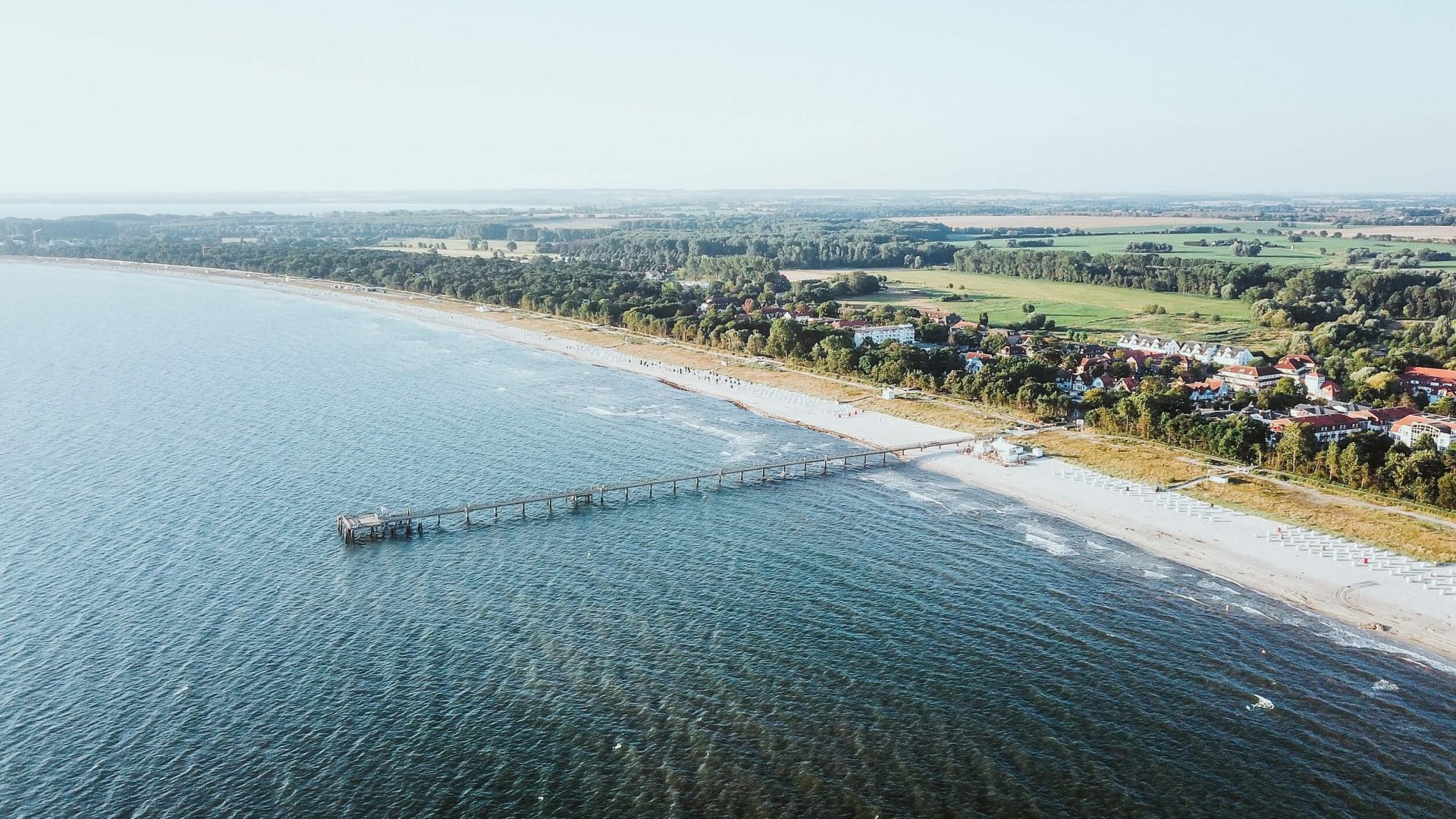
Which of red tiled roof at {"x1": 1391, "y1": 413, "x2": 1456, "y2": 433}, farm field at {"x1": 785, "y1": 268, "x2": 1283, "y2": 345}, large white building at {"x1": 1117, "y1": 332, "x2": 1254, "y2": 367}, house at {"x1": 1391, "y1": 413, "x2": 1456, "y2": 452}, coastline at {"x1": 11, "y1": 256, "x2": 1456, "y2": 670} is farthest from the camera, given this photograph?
farm field at {"x1": 785, "y1": 268, "x2": 1283, "y2": 345}

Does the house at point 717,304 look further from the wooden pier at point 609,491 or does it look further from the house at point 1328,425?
the house at point 1328,425

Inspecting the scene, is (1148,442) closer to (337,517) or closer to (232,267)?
(337,517)

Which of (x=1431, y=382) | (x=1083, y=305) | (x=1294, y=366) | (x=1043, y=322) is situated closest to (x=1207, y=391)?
(x=1294, y=366)

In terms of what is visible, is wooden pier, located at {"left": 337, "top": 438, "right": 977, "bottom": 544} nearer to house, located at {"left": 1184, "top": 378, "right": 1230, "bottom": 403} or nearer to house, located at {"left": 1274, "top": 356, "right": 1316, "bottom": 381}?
house, located at {"left": 1184, "top": 378, "right": 1230, "bottom": 403}

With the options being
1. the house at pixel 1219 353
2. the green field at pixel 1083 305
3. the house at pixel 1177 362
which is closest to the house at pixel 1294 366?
the house at pixel 1219 353

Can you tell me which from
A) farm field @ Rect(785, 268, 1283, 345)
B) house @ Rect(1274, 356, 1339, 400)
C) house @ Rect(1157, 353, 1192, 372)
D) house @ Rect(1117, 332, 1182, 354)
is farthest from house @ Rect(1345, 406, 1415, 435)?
farm field @ Rect(785, 268, 1283, 345)

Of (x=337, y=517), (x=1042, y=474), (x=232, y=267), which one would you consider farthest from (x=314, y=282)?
(x=1042, y=474)
